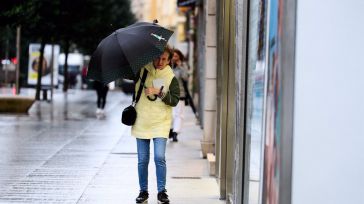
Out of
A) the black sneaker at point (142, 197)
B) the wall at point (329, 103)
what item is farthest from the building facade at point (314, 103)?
the black sneaker at point (142, 197)

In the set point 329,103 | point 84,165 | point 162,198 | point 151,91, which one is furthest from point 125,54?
point 84,165

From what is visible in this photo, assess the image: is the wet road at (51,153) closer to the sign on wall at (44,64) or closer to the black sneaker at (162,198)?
the black sneaker at (162,198)

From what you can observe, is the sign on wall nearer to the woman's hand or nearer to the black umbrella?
the woman's hand

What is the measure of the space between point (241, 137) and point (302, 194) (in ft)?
6.88

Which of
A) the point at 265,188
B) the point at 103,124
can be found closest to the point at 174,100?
the point at 265,188

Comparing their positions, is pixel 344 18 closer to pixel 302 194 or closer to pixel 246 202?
pixel 302 194

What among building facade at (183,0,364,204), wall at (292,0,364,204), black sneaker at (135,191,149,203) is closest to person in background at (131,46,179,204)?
black sneaker at (135,191,149,203)

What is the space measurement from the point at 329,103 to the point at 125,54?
425 cm

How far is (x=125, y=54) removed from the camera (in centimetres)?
929

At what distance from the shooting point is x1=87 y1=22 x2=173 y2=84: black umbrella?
924 cm

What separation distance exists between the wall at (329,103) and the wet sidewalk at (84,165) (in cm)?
502

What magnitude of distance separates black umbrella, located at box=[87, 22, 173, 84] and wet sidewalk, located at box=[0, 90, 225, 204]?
167 cm

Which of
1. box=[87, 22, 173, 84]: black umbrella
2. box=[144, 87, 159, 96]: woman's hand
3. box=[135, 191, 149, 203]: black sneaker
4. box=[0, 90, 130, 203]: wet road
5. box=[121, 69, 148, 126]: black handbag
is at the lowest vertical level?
box=[0, 90, 130, 203]: wet road

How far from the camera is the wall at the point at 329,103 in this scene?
17.1ft
